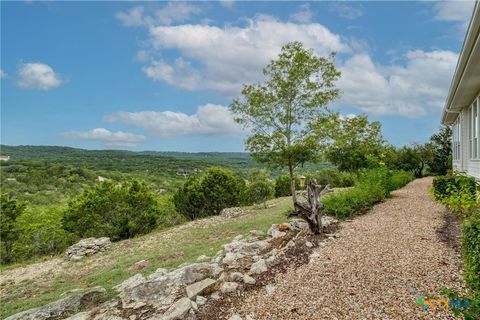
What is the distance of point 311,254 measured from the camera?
5105mm

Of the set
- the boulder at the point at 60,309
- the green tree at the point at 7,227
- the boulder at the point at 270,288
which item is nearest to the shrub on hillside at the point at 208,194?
the green tree at the point at 7,227

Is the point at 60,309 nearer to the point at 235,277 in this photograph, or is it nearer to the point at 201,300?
the point at 201,300

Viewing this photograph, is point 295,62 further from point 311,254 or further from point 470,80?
point 311,254

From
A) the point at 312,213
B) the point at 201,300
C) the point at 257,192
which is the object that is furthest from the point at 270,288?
the point at 257,192

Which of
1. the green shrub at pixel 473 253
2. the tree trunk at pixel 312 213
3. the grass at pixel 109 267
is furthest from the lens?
the tree trunk at pixel 312 213

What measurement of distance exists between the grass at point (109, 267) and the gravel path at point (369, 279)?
2673 millimetres

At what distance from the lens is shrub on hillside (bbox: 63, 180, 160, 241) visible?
42.3 feet

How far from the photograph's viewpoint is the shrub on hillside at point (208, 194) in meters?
16.2

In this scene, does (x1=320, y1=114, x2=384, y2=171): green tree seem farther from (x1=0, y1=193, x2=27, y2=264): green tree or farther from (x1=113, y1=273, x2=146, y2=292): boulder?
(x1=0, y1=193, x2=27, y2=264): green tree

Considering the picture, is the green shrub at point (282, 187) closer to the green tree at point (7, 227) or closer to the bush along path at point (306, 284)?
the green tree at point (7, 227)

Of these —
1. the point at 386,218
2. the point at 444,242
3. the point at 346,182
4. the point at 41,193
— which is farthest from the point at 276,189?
the point at 41,193

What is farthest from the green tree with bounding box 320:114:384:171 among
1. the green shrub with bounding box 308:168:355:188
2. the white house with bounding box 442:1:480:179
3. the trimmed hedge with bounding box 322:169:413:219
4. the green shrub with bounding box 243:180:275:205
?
the green shrub with bounding box 308:168:355:188

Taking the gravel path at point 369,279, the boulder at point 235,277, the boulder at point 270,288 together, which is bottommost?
the boulder at point 270,288

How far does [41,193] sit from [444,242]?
36.1 meters
